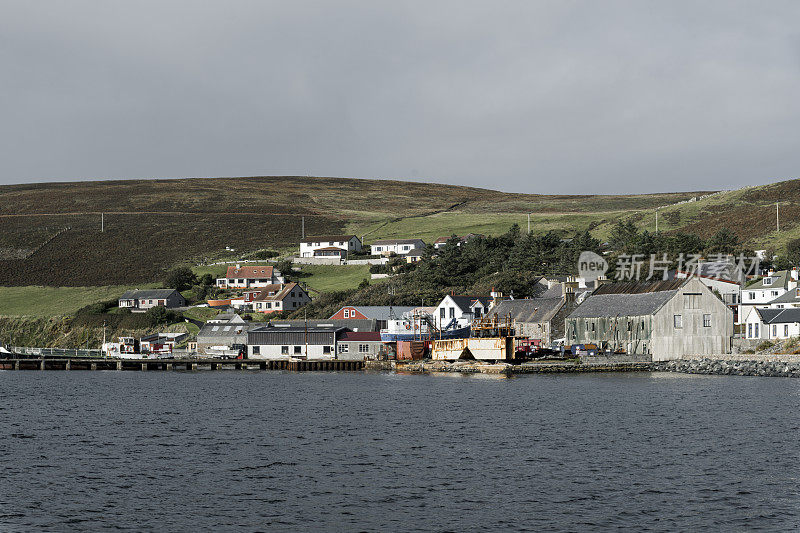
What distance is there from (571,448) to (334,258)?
14024cm

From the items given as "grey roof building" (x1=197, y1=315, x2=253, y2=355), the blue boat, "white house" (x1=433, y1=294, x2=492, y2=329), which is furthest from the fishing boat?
"grey roof building" (x1=197, y1=315, x2=253, y2=355)

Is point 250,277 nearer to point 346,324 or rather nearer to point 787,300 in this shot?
point 346,324

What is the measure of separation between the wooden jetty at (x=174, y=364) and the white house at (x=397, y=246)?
238 feet

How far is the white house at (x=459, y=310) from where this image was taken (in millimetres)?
117000

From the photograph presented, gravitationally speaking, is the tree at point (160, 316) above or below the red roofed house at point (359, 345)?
above

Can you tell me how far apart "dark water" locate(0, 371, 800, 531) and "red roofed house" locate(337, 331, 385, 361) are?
141 ft

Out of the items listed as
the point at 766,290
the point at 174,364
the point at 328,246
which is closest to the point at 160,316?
the point at 174,364

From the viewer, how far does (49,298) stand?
520 feet

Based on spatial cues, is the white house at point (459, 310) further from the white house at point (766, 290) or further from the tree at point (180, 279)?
the tree at point (180, 279)

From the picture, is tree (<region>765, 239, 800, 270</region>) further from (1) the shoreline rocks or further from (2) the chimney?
(1) the shoreline rocks

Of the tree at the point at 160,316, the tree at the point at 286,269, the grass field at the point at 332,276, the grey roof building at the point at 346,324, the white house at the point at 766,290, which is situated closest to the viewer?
the white house at the point at 766,290

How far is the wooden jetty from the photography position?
10731 cm

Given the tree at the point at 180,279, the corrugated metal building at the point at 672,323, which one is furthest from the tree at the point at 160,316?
the corrugated metal building at the point at 672,323

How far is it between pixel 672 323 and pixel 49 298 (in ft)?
361
